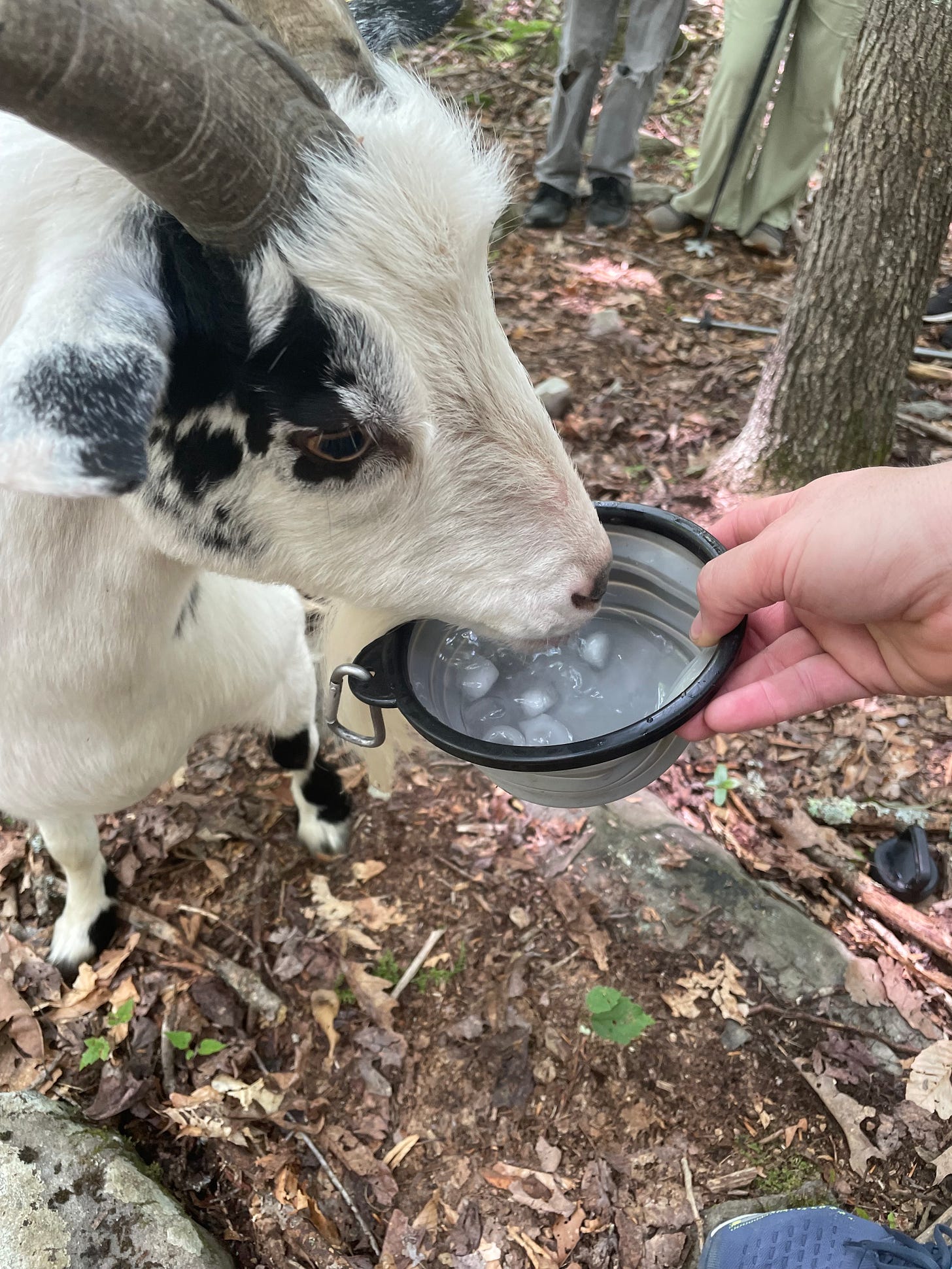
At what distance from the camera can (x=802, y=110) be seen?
614 cm

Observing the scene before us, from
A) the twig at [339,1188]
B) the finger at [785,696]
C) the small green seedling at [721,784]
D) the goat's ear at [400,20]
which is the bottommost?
the twig at [339,1188]

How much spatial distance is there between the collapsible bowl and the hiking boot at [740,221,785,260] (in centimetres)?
560

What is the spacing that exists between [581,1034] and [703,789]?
1080mm

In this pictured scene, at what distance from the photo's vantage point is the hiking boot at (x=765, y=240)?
6.65 meters

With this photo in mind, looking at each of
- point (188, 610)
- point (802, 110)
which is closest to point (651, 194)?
point (802, 110)

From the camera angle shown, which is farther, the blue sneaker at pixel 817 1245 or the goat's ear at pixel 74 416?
the blue sneaker at pixel 817 1245

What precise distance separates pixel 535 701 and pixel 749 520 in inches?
28.7

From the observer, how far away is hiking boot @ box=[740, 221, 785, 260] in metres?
6.65

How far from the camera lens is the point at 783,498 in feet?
6.95

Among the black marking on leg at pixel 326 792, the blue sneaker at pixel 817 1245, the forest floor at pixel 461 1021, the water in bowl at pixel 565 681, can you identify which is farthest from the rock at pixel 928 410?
the blue sneaker at pixel 817 1245

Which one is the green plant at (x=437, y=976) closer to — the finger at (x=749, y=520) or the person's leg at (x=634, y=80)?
the finger at (x=749, y=520)

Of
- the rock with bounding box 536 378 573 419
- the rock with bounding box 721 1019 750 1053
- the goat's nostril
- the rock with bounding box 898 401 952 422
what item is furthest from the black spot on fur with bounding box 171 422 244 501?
the rock with bounding box 898 401 952 422

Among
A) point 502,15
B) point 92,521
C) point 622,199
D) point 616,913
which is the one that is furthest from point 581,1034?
point 502,15

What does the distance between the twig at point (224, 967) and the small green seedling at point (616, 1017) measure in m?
1.06
